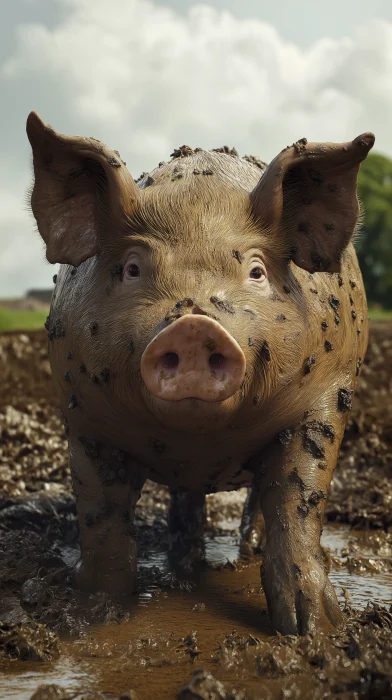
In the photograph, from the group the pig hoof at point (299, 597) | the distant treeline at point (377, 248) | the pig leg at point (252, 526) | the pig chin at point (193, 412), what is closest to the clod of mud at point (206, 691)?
the pig hoof at point (299, 597)

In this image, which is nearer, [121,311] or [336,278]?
[121,311]

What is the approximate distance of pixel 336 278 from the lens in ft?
18.3

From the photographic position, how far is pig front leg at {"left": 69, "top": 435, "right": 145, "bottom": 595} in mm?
5367

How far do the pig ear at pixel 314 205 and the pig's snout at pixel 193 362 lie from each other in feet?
3.61

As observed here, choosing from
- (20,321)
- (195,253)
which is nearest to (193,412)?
(195,253)

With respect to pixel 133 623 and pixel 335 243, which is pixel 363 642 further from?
pixel 335 243

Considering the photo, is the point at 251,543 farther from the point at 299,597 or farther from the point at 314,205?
the point at 314,205

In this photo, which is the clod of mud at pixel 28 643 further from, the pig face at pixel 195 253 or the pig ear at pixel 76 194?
the pig ear at pixel 76 194

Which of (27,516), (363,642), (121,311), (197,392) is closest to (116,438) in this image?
(121,311)

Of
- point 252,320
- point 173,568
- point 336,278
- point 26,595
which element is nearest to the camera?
point 252,320

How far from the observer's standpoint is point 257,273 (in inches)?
187

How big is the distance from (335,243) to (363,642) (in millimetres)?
1970

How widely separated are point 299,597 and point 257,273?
5.11ft

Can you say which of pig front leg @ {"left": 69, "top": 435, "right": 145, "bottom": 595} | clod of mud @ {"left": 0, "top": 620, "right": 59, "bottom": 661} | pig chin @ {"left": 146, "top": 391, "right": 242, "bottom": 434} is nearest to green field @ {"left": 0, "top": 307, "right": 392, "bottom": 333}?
pig front leg @ {"left": 69, "top": 435, "right": 145, "bottom": 595}
